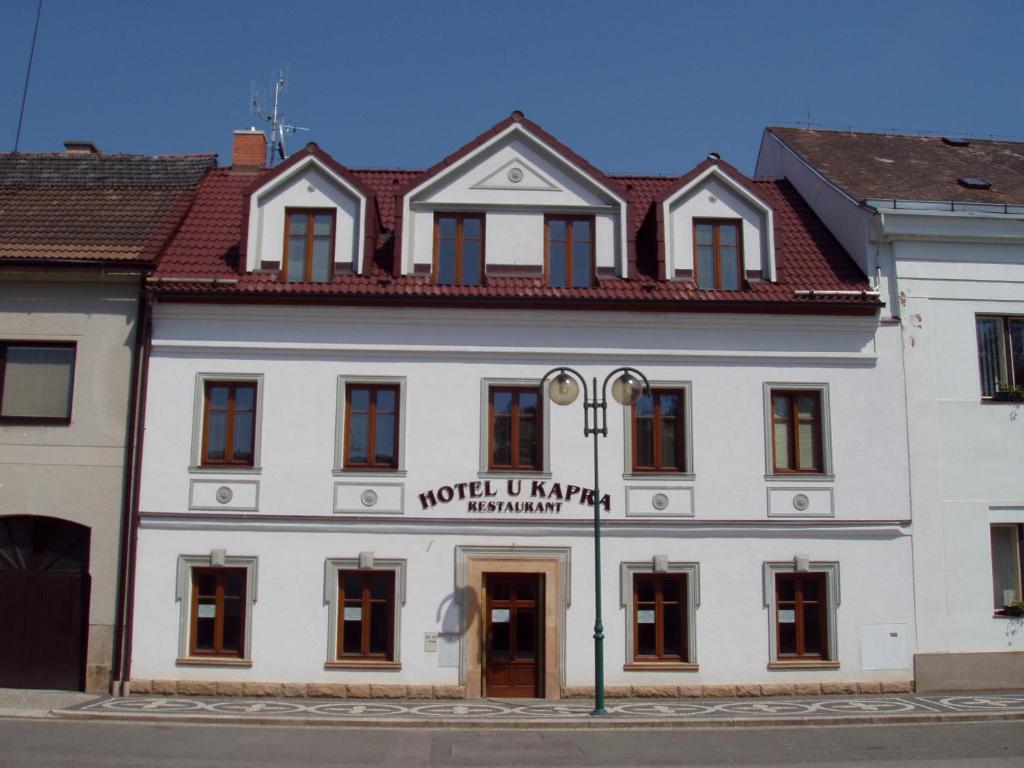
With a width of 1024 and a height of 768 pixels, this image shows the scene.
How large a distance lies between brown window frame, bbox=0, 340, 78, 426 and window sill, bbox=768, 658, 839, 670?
541 inches

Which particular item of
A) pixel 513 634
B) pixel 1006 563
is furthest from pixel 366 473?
pixel 1006 563

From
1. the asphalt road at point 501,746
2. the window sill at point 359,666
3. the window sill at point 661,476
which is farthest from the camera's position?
the window sill at point 661,476

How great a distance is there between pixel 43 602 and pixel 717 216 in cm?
1471

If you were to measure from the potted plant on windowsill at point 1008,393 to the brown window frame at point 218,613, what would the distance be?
14.8 metres

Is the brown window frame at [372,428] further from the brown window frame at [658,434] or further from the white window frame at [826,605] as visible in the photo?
the white window frame at [826,605]

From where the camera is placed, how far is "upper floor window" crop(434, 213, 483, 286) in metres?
18.8

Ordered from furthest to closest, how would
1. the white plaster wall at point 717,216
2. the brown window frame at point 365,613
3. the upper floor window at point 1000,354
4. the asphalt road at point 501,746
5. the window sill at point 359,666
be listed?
the white plaster wall at point 717,216, the upper floor window at point 1000,354, the brown window frame at point 365,613, the window sill at point 359,666, the asphalt road at point 501,746

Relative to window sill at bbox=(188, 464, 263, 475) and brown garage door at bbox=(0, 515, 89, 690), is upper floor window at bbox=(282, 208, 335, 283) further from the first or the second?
brown garage door at bbox=(0, 515, 89, 690)

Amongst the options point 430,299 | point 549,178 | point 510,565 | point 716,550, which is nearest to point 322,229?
point 430,299

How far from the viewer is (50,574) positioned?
57.8ft

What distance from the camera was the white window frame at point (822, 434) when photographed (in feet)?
59.7

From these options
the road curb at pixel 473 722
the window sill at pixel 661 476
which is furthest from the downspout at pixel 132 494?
the window sill at pixel 661 476

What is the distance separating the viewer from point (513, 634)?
17.7m

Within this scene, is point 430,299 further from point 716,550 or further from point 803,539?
point 803,539
